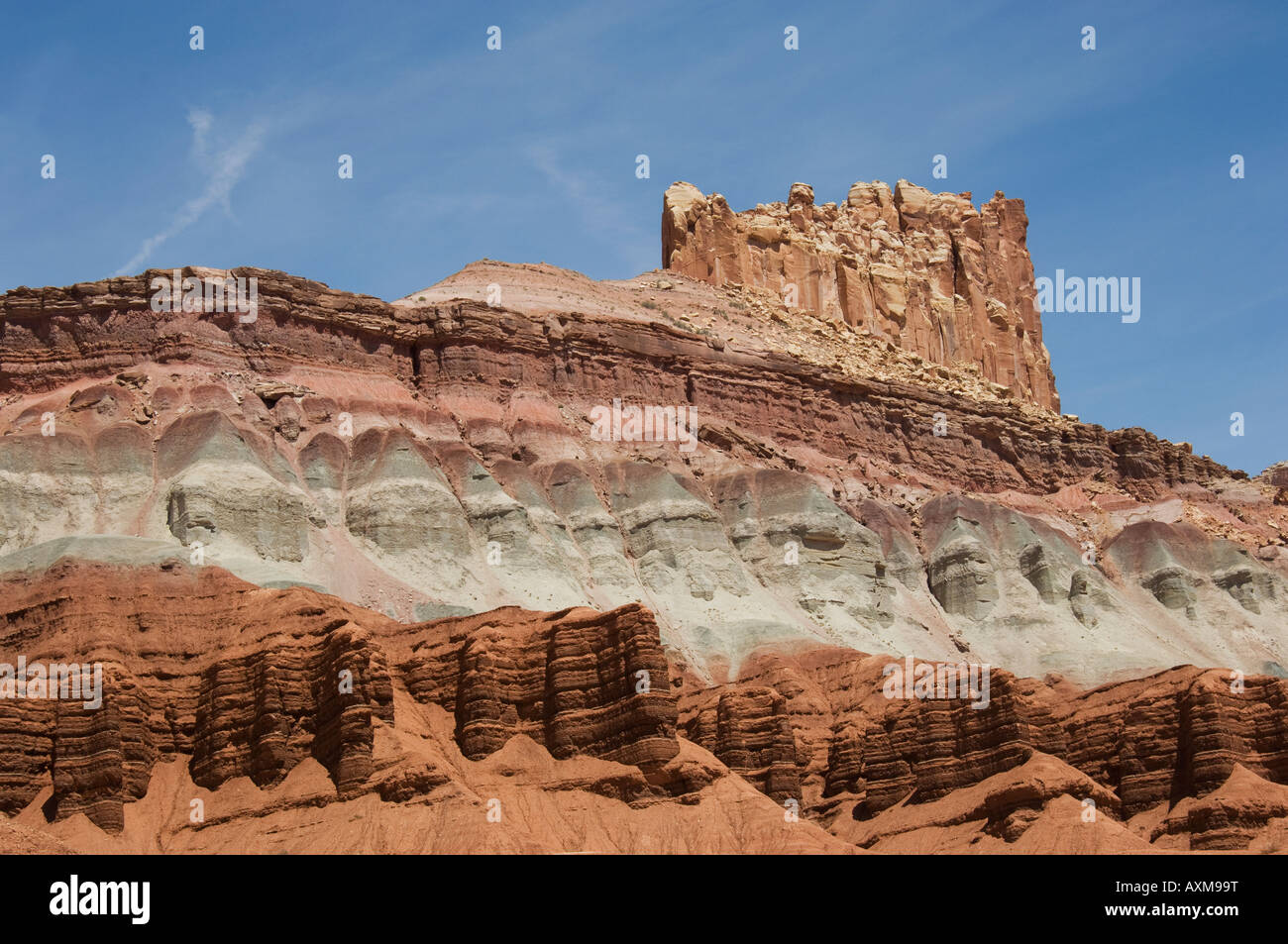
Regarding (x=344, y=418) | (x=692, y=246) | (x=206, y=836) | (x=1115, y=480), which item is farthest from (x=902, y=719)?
(x=692, y=246)

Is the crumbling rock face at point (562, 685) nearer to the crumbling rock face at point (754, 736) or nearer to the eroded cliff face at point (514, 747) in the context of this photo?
the eroded cliff face at point (514, 747)

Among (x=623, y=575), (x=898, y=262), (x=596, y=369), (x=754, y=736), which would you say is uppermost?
(x=898, y=262)

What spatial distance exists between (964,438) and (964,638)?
26.1m

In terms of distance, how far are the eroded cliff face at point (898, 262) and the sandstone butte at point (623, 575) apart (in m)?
0.42

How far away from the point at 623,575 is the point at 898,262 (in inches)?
2610

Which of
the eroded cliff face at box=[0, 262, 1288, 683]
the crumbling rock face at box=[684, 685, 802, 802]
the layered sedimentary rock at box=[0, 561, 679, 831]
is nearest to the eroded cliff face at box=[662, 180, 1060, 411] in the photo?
the eroded cliff face at box=[0, 262, 1288, 683]

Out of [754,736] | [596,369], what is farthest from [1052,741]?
[596,369]

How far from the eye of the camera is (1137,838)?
66875mm

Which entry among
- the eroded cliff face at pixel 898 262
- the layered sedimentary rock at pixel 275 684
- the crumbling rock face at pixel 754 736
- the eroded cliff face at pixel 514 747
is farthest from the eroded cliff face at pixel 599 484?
the eroded cliff face at pixel 898 262

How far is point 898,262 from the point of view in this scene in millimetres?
158375

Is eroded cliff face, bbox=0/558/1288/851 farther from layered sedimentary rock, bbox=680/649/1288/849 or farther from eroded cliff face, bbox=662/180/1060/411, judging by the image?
→ eroded cliff face, bbox=662/180/1060/411

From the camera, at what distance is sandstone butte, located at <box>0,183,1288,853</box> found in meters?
63.7

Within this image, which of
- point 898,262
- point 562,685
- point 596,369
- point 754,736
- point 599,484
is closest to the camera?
point 562,685

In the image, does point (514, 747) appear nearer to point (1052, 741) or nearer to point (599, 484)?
point (1052, 741)
